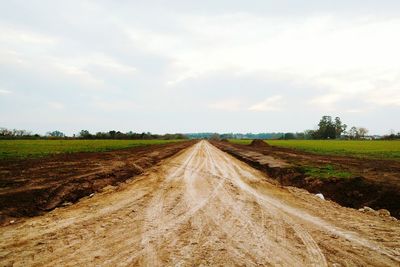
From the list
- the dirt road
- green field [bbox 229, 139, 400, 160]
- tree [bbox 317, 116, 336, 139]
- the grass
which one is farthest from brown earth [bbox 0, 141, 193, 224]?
tree [bbox 317, 116, 336, 139]

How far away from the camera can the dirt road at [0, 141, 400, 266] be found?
5066mm

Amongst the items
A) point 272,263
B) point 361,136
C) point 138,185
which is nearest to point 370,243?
point 272,263

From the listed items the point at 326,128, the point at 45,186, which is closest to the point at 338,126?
the point at 326,128

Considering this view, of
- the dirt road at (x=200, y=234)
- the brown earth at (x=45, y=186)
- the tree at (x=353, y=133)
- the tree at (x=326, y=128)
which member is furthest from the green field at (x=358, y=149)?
the tree at (x=353, y=133)

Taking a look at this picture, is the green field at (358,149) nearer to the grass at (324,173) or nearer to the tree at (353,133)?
the grass at (324,173)

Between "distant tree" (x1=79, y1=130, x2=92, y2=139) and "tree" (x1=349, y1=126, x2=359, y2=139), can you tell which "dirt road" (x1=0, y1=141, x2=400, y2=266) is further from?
"tree" (x1=349, y1=126, x2=359, y2=139)

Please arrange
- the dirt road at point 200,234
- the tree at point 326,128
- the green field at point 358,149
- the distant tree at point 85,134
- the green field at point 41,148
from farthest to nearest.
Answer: the tree at point 326,128, the distant tree at point 85,134, the green field at point 358,149, the green field at point 41,148, the dirt road at point 200,234

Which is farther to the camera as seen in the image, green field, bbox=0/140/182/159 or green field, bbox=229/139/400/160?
green field, bbox=229/139/400/160

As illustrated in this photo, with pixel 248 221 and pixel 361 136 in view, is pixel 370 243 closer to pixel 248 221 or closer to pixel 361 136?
pixel 248 221

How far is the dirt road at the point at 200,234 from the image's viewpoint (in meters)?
5.07

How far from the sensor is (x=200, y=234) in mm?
6301

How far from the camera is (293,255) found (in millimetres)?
5254

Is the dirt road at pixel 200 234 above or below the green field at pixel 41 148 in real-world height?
below

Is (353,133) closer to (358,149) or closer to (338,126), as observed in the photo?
(338,126)
